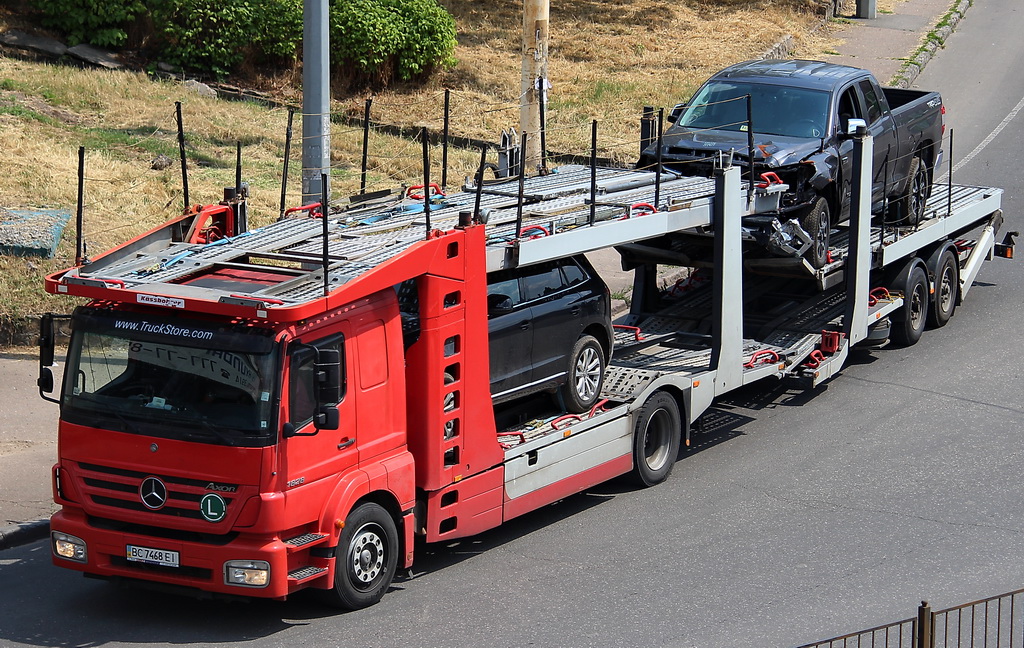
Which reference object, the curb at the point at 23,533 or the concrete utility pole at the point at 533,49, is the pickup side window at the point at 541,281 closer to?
the curb at the point at 23,533

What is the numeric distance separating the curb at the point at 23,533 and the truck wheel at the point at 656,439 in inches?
189

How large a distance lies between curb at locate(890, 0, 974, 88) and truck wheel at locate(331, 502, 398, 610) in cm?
1971

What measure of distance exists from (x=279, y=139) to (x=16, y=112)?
380cm

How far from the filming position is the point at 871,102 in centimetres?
1478

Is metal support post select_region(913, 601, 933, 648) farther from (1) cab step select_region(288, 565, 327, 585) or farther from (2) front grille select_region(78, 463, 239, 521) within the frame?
(2) front grille select_region(78, 463, 239, 521)

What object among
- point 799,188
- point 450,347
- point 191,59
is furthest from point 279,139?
point 450,347

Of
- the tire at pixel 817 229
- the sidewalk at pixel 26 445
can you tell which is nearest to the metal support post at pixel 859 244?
the tire at pixel 817 229

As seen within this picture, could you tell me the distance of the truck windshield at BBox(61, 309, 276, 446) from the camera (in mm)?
8125

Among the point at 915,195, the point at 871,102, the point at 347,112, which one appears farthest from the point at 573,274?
the point at 347,112

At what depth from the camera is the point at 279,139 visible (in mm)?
20312

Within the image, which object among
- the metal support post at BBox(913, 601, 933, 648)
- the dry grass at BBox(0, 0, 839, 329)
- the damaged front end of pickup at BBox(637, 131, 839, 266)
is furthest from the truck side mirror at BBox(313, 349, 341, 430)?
the dry grass at BBox(0, 0, 839, 329)

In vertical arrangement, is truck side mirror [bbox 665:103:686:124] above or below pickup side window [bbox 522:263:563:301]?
above

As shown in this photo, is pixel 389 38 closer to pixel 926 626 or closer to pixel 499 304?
pixel 499 304

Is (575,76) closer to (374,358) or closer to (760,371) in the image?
(760,371)
